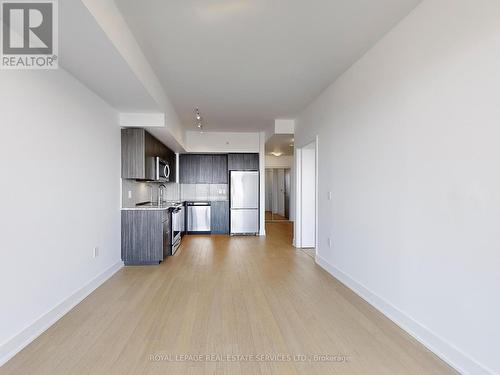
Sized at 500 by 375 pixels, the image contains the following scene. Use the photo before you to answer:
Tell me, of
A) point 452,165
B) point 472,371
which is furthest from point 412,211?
point 472,371

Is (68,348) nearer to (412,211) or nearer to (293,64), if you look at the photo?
(412,211)

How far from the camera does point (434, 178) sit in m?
2.21

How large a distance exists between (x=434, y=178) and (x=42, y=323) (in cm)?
330

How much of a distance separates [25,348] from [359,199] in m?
3.27

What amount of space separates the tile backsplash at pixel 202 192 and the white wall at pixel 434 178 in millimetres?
5059

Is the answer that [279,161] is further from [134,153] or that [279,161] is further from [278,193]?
[134,153]

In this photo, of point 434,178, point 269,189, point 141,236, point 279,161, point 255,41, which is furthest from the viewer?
point 269,189

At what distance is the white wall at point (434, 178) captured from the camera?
1.80 metres

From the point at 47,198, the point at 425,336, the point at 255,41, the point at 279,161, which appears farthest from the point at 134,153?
the point at 279,161

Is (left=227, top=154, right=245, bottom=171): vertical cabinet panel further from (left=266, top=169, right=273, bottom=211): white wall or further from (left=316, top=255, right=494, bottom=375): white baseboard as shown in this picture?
(left=316, top=255, right=494, bottom=375): white baseboard

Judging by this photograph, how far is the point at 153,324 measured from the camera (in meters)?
2.65

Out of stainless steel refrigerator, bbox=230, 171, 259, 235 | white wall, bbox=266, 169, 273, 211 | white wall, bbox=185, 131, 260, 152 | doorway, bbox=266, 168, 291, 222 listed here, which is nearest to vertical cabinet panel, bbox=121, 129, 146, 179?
white wall, bbox=185, 131, 260, 152

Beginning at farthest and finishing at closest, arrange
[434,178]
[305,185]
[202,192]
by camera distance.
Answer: [202,192] → [305,185] → [434,178]

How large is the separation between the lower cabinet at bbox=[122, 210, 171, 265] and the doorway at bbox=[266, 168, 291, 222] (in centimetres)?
691
